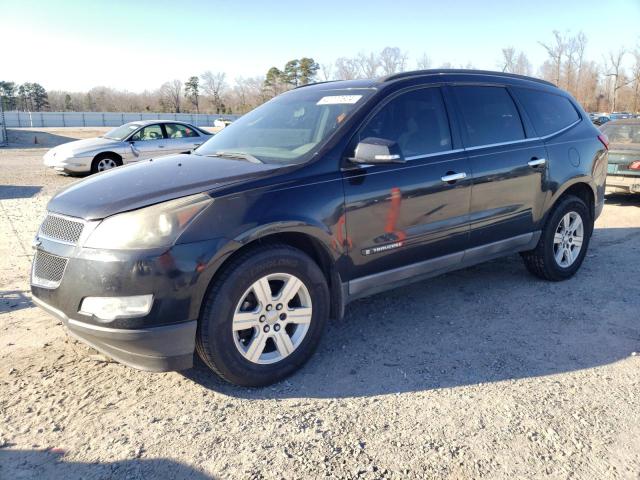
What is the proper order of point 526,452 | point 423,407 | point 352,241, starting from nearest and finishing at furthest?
point 526,452 → point 423,407 → point 352,241

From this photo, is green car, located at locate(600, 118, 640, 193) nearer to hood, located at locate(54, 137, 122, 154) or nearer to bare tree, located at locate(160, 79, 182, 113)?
hood, located at locate(54, 137, 122, 154)

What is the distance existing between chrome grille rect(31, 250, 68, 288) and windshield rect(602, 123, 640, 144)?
32.9 feet

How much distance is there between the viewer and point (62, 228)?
10.3 feet

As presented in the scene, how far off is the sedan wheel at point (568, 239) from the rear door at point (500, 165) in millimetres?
501

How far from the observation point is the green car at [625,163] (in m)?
9.13

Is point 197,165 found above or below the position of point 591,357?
above

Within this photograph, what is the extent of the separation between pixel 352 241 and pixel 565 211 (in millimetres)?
2753

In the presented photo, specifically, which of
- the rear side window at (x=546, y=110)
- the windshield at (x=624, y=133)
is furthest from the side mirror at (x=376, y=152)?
the windshield at (x=624, y=133)

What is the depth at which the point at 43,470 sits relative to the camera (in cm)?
249

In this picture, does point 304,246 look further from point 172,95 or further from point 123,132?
point 172,95

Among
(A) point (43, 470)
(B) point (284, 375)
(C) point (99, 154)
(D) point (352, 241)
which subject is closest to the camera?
(A) point (43, 470)

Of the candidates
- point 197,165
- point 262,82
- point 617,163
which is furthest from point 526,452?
point 262,82

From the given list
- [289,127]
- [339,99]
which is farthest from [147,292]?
[339,99]

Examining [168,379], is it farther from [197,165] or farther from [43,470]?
[197,165]
